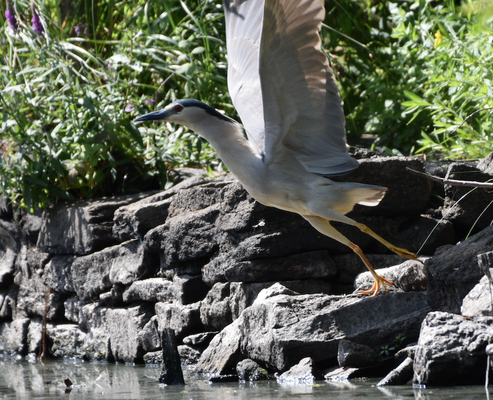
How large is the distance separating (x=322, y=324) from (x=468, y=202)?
4.07ft

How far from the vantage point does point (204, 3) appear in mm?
6211

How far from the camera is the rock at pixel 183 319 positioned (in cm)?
460

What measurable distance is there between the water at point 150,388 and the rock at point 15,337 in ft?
3.24

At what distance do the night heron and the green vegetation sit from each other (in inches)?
52.6

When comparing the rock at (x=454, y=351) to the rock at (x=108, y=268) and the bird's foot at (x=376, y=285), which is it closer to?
the bird's foot at (x=376, y=285)

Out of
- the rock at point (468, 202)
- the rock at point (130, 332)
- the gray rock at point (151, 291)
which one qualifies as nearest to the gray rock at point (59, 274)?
the rock at point (130, 332)

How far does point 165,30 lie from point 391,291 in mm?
3839

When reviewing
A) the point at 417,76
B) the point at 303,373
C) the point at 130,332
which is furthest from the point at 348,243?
the point at 417,76

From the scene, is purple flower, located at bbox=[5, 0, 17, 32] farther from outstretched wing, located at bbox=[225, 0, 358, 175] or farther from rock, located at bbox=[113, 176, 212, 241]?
outstretched wing, located at bbox=[225, 0, 358, 175]

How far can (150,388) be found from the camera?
3.52m

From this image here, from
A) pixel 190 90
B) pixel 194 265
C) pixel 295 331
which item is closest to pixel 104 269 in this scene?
pixel 194 265

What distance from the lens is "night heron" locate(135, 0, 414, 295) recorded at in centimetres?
330

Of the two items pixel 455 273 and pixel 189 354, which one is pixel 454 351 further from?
pixel 189 354

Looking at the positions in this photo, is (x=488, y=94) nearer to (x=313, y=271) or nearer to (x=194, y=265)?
(x=313, y=271)
